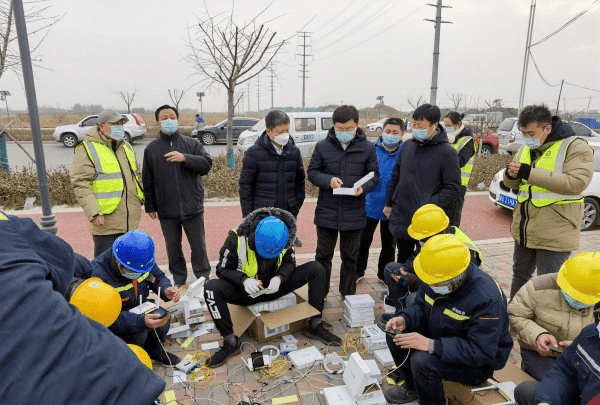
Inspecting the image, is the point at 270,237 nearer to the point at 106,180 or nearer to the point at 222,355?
the point at 222,355

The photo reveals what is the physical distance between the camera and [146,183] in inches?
159

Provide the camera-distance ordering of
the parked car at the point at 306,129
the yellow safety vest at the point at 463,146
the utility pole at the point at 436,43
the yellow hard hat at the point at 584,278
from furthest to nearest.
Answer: the parked car at the point at 306,129, the utility pole at the point at 436,43, the yellow safety vest at the point at 463,146, the yellow hard hat at the point at 584,278

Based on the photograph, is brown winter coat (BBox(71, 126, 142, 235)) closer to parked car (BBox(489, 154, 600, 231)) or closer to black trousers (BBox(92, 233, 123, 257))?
black trousers (BBox(92, 233, 123, 257))

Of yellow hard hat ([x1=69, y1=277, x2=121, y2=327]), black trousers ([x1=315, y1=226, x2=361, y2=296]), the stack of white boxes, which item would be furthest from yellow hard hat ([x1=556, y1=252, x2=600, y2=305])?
yellow hard hat ([x1=69, y1=277, x2=121, y2=327])

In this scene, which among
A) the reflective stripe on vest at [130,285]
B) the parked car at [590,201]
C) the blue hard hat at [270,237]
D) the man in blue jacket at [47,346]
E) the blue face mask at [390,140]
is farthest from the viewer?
the parked car at [590,201]

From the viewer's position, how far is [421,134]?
3666mm

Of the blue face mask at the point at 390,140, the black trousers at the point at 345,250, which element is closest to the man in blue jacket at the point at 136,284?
the black trousers at the point at 345,250

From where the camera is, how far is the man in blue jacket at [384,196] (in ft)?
14.5

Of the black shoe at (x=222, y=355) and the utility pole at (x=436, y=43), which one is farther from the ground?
the utility pole at (x=436, y=43)

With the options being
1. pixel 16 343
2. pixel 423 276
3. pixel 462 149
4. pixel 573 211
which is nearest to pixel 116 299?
pixel 16 343

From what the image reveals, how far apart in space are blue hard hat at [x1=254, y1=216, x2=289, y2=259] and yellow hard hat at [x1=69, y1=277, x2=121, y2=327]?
Answer: 4.27 ft

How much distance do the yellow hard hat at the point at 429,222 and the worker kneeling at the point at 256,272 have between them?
973mm

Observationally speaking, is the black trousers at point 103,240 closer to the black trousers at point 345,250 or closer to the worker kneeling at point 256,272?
the worker kneeling at point 256,272

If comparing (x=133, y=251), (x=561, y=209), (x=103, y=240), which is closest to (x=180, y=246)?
(x=103, y=240)
